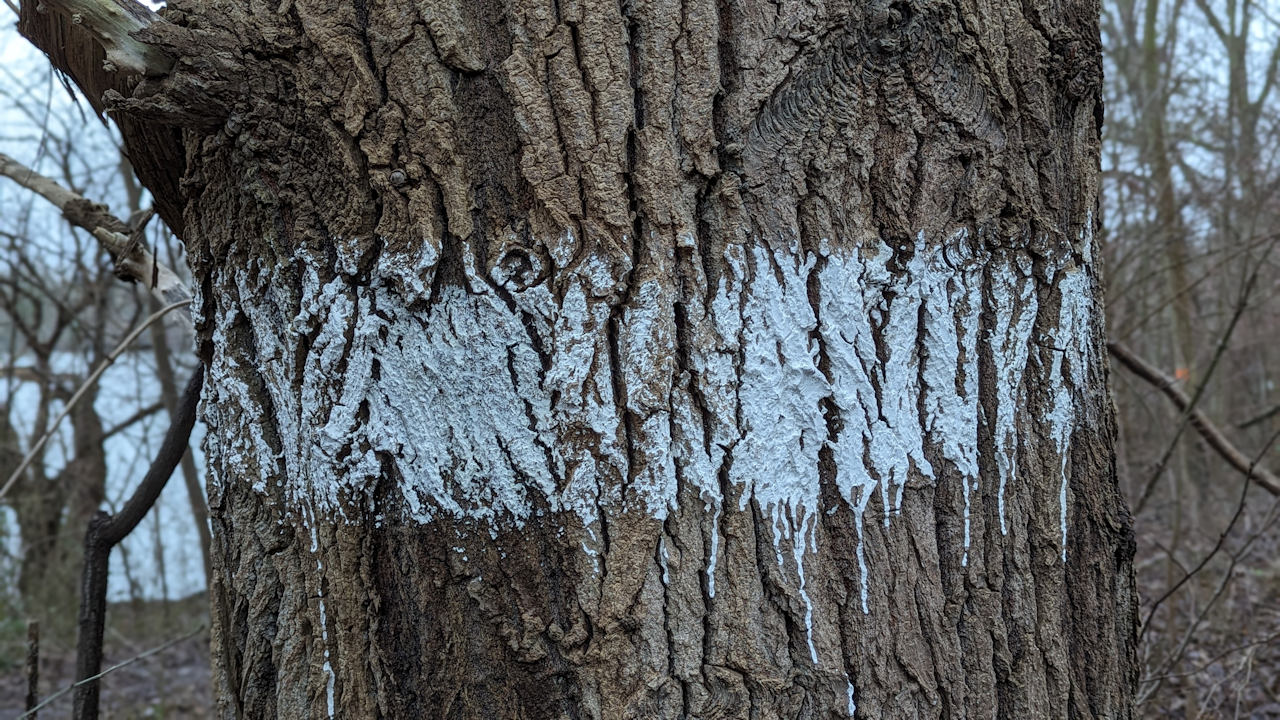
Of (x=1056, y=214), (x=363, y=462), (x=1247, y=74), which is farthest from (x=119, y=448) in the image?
(x=1247, y=74)

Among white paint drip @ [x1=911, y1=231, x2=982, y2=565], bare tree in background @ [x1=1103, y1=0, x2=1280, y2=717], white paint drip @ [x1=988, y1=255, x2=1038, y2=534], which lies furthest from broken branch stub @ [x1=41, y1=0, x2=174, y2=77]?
bare tree in background @ [x1=1103, y1=0, x2=1280, y2=717]

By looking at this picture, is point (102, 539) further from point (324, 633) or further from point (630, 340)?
point (630, 340)

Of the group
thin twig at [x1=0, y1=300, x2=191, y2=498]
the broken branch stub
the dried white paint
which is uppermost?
the broken branch stub

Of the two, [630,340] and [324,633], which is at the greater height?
[630,340]

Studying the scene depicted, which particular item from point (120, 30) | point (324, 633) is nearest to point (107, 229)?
point (120, 30)

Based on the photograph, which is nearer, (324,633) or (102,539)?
(324,633)

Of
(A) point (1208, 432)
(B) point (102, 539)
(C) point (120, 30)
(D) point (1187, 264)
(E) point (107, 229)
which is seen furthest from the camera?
(D) point (1187, 264)

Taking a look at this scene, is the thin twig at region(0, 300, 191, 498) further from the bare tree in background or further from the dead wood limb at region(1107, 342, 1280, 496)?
the bare tree in background

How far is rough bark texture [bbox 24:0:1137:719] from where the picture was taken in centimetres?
104

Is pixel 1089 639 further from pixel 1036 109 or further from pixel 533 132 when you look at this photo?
pixel 533 132

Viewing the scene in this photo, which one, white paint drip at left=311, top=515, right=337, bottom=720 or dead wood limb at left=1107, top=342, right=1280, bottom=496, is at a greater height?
dead wood limb at left=1107, top=342, right=1280, bottom=496

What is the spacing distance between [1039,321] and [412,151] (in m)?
0.88

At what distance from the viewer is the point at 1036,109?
1.16m

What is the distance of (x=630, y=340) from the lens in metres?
1.04
